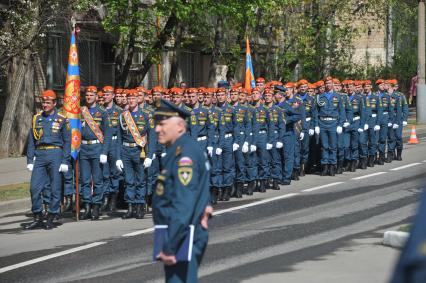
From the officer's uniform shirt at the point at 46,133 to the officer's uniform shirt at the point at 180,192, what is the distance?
7.86 m

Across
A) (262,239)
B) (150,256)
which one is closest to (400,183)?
(262,239)

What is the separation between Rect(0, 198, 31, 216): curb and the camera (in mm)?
15023

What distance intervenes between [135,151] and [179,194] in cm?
884

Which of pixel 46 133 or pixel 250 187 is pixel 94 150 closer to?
pixel 46 133

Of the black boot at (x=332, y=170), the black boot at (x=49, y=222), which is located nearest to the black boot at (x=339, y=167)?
the black boot at (x=332, y=170)

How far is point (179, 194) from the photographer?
218 inches

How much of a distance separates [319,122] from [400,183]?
2.91 m

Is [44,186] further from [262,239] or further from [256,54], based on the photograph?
[256,54]

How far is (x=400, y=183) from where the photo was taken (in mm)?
18000

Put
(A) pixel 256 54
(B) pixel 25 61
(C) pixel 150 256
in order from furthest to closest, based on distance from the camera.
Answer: (A) pixel 256 54 → (B) pixel 25 61 → (C) pixel 150 256

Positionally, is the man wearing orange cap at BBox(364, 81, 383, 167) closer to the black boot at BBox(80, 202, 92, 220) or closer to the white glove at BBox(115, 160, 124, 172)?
the white glove at BBox(115, 160, 124, 172)

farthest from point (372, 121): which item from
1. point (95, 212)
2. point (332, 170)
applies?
point (95, 212)

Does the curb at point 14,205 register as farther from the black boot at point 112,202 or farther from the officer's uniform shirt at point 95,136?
the officer's uniform shirt at point 95,136

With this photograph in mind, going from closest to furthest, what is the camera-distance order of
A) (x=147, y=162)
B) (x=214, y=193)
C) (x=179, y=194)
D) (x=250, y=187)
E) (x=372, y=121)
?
1. (x=179, y=194)
2. (x=147, y=162)
3. (x=214, y=193)
4. (x=250, y=187)
5. (x=372, y=121)
